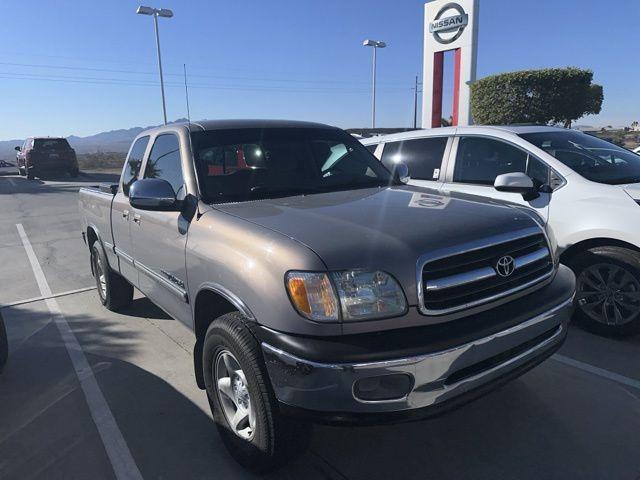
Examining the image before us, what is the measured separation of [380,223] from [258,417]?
1111 mm

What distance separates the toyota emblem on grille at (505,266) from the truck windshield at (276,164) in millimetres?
1312

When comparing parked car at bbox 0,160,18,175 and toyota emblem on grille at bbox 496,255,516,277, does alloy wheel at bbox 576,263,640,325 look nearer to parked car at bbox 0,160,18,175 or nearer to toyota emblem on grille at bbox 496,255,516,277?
toyota emblem on grille at bbox 496,255,516,277

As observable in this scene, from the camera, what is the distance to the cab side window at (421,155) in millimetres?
5453

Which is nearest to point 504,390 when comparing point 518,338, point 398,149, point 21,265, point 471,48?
point 518,338

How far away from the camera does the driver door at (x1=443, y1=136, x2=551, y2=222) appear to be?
461 cm

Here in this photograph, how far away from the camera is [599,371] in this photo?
3703 millimetres

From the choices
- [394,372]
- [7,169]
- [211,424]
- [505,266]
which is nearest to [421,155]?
[505,266]

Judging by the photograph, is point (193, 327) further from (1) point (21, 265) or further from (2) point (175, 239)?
(1) point (21, 265)

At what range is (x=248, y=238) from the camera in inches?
98.4

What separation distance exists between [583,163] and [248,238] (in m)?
3.44

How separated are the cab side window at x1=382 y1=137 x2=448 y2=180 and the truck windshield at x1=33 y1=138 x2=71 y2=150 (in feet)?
74.5

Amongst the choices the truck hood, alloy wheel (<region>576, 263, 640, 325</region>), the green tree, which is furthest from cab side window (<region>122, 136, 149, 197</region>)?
the green tree

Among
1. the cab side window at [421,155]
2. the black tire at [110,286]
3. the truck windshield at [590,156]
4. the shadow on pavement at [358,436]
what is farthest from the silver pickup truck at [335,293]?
the cab side window at [421,155]

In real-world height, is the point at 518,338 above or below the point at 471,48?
below
